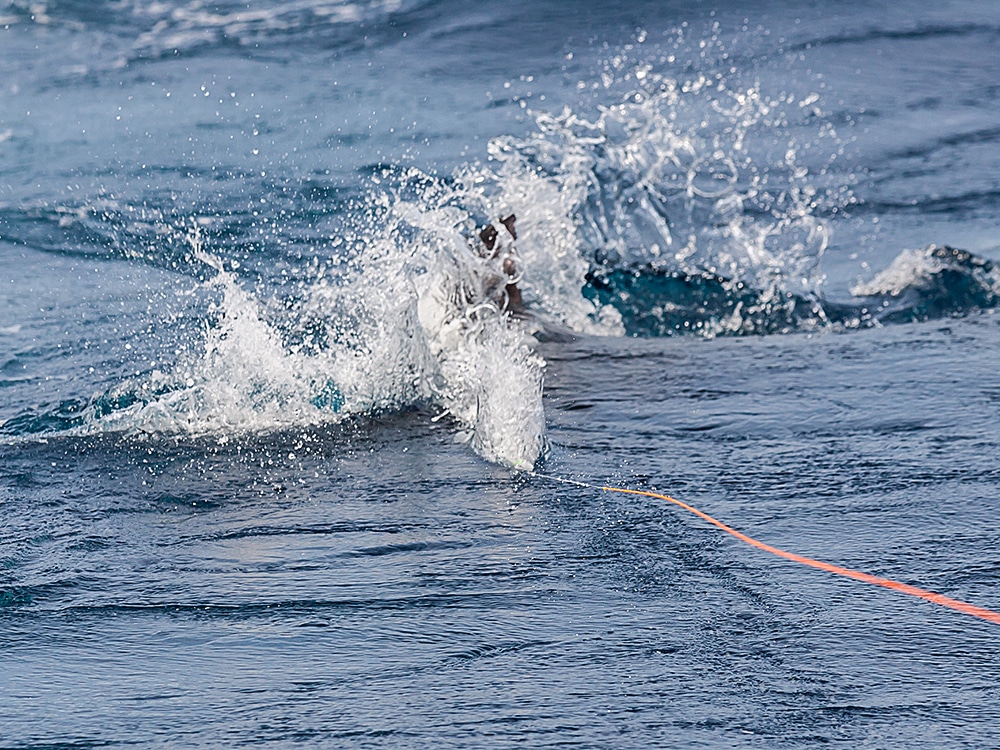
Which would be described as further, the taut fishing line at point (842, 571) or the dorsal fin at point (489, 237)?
the dorsal fin at point (489, 237)

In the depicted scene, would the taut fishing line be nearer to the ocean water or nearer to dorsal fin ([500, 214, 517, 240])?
the ocean water

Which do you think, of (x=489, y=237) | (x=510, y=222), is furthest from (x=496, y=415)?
(x=510, y=222)

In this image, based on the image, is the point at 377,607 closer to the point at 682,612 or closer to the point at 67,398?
the point at 682,612

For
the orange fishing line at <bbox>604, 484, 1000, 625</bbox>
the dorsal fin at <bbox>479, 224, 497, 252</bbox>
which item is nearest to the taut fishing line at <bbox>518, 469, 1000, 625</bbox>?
the orange fishing line at <bbox>604, 484, 1000, 625</bbox>

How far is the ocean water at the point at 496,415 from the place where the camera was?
4145 millimetres

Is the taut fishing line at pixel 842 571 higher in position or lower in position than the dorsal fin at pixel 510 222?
lower

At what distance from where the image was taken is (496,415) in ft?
19.7

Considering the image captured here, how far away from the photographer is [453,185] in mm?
10062

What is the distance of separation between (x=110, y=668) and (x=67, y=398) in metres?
2.57

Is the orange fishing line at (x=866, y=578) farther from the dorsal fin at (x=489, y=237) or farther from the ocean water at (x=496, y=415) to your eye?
the dorsal fin at (x=489, y=237)

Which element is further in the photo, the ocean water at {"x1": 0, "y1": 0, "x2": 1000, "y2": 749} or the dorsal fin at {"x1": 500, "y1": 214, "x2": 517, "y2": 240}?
the dorsal fin at {"x1": 500, "y1": 214, "x2": 517, "y2": 240}

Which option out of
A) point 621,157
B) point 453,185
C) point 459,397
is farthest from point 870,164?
point 459,397

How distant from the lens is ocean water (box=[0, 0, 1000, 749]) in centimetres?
414

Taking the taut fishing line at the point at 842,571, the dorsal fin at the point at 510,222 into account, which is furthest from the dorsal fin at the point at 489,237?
the taut fishing line at the point at 842,571
